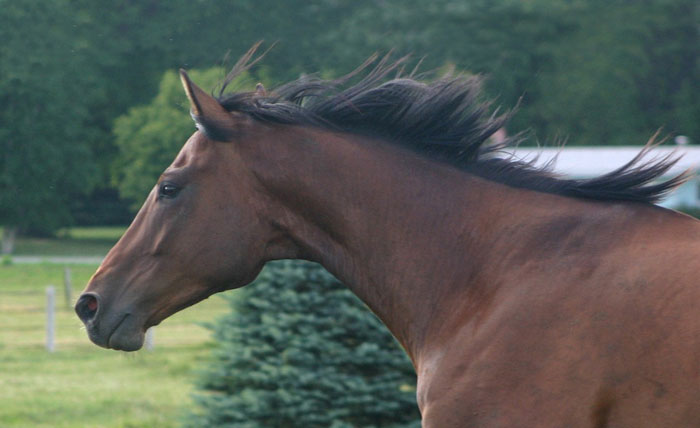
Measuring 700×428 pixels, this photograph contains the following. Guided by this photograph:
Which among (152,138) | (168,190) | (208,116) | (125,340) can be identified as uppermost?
(208,116)

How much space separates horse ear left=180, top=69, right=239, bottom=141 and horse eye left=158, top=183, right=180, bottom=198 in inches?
7.8

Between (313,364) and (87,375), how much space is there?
577 centimetres

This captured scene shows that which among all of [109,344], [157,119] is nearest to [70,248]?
[157,119]

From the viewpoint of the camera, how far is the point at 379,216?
286cm

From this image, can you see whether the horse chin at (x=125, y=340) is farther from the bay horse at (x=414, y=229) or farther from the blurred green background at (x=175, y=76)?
the blurred green background at (x=175, y=76)

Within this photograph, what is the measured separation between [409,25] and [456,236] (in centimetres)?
3664

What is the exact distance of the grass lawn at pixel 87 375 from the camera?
8250 mm

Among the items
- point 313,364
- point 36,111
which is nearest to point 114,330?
point 313,364

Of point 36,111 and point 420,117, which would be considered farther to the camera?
point 36,111

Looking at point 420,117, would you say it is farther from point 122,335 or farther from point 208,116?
point 122,335

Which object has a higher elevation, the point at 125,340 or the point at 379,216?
the point at 379,216

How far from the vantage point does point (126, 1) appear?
116 feet

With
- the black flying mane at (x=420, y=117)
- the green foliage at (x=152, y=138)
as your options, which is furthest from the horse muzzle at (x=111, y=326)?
the green foliage at (x=152, y=138)

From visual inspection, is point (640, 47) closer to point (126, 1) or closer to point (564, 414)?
point (126, 1)
